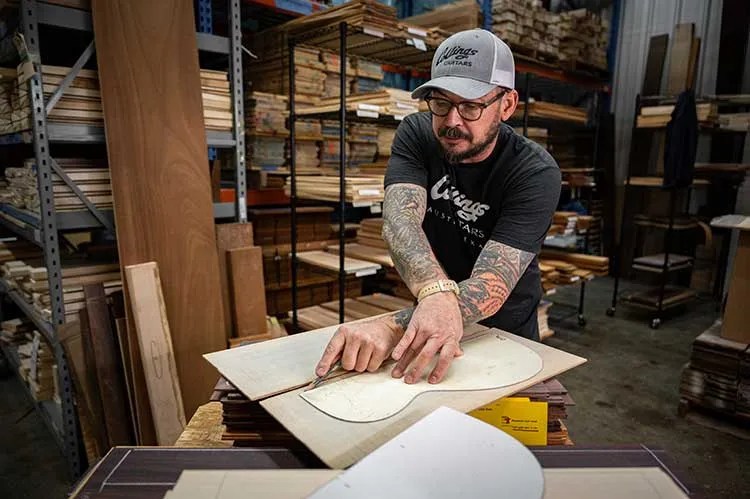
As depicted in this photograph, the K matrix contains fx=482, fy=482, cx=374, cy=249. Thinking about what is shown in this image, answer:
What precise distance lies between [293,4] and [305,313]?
7.43 feet

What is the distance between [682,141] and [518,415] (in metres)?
4.74

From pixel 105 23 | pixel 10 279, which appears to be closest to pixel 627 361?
pixel 105 23

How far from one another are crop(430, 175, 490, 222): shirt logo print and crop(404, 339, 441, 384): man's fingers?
77 centimetres

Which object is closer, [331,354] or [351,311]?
[331,354]

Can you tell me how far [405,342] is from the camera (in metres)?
1.10

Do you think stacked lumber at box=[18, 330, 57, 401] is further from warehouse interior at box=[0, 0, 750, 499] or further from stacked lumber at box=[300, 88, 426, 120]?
Answer: stacked lumber at box=[300, 88, 426, 120]

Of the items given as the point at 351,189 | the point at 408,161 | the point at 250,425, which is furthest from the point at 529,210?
the point at 351,189

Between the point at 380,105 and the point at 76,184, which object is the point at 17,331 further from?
the point at 380,105

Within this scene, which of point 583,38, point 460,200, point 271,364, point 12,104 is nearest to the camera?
point 271,364

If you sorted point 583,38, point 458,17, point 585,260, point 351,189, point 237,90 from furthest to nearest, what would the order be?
1. point 583,38
2. point 585,260
3. point 458,17
4. point 351,189
5. point 237,90

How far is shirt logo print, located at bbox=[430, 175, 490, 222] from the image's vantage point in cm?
175

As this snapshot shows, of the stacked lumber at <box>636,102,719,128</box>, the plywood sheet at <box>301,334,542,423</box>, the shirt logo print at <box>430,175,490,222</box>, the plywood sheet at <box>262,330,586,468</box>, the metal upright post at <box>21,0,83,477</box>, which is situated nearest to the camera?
the plywood sheet at <box>262,330,586,468</box>

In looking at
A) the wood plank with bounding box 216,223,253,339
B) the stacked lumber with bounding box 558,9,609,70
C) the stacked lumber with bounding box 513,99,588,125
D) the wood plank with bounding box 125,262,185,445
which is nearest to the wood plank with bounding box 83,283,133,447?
the wood plank with bounding box 125,262,185,445

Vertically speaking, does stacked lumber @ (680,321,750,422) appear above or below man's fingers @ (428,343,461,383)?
below
